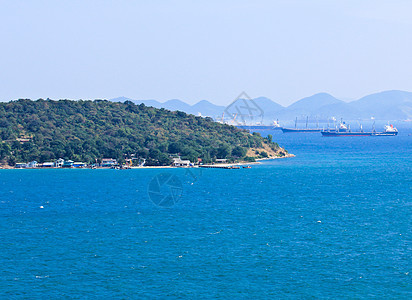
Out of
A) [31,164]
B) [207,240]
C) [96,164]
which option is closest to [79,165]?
[96,164]

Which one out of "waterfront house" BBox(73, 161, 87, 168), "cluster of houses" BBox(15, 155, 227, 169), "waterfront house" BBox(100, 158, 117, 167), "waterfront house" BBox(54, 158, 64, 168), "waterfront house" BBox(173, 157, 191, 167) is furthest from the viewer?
"waterfront house" BBox(100, 158, 117, 167)

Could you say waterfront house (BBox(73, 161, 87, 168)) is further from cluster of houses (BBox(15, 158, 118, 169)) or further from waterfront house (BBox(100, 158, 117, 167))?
waterfront house (BBox(100, 158, 117, 167))

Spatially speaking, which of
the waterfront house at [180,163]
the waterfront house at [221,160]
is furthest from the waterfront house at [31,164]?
the waterfront house at [221,160]

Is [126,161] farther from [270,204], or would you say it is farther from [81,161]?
[270,204]

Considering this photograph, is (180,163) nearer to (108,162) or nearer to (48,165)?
(108,162)

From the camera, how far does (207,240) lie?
68.9m

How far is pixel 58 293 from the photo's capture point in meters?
50.2

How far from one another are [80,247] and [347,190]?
6520 centimetres

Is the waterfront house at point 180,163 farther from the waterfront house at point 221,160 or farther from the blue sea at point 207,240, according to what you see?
the blue sea at point 207,240

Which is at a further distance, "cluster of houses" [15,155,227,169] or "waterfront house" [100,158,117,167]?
"waterfront house" [100,158,117,167]

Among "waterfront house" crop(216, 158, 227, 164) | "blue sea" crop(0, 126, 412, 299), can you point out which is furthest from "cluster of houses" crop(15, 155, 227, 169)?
"blue sea" crop(0, 126, 412, 299)

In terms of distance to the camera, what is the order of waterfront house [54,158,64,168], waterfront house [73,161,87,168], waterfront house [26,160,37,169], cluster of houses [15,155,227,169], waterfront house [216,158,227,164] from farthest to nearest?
1. waterfront house [216,158,227,164]
2. waterfront house [54,158,64,168]
3. waterfront house [73,161,87,168]
4. cluster of houses [15,155,227,169]
5. waterfront house [26,160,37,169]

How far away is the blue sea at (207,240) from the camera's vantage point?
171 feet

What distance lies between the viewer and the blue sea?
171 feet
